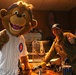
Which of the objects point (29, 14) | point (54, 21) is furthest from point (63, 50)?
point (54, 21)

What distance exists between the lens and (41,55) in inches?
106

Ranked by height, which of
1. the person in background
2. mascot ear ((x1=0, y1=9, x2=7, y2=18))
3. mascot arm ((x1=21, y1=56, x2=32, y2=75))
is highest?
mascot ear ((x1=0, y1=9, x2=7, y2=18))

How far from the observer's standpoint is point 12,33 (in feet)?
4.63

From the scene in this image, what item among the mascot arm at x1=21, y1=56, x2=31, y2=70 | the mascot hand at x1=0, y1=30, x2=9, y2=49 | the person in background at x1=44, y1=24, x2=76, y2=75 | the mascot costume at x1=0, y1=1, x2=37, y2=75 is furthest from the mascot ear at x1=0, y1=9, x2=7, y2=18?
the person in background at x1=44, y1=24, x2=76, y2=75

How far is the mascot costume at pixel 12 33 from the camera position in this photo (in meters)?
1.40

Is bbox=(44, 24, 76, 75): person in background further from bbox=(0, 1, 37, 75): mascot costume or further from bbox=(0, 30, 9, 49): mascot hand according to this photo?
bbox=(0, 30, 9, 49): mascot hand

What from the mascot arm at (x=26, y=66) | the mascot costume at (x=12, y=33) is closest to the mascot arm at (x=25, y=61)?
the mascot arm at (x=26, y=66)

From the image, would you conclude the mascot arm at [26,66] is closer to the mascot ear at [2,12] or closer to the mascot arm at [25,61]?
the mascot arm at [25,61]

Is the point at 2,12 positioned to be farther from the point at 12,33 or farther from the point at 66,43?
the point at 66,43

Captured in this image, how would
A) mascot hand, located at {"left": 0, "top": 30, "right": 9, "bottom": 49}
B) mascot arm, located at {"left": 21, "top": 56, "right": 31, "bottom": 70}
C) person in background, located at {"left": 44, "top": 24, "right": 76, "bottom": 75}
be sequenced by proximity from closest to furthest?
1. mascot hand, located at {"left": 0, "top": 30, "right": 9, "bottom": 49}
2. mascot arm, located at {"left": 21, "top": 56, "right": 31, "bottom": 70}
3. person in background, located at {"left": 44, "top": 24, "right": 76, "bottom": 75}

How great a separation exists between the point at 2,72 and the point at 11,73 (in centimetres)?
7

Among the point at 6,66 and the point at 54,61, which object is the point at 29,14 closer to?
the point at 6,66

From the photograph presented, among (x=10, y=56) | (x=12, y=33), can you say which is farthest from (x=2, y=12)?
(x=10, y=56)

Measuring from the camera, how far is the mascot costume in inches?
54.9
